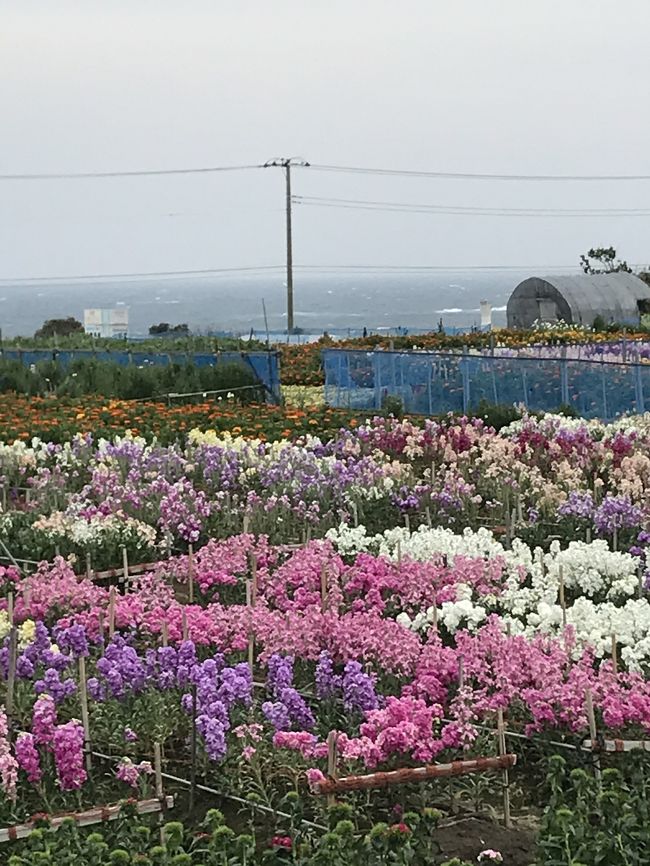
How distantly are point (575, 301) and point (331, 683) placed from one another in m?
40.7

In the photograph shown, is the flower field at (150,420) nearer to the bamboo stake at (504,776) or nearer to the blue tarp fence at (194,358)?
the blue tarp fence at (194,358)

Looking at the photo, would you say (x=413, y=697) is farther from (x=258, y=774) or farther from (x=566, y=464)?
(x=566, y=464)

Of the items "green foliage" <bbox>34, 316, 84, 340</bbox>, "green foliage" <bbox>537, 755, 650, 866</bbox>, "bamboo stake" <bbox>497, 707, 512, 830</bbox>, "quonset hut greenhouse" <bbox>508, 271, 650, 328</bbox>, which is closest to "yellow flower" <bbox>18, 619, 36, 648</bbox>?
"bamboo stake" <bbox>497, 707, 512, 830</bbox>

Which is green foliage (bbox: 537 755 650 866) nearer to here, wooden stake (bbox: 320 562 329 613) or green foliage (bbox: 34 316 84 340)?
wooden stake (bbox: 320 562 329 613)

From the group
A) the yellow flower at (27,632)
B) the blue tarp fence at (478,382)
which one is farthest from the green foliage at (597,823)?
the blue tarp fence at (478,382)

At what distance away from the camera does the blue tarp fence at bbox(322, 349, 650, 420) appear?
19828 millimetres

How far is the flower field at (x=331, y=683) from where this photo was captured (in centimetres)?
514

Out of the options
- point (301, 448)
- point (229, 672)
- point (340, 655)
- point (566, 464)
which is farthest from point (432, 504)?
point (229, 672)

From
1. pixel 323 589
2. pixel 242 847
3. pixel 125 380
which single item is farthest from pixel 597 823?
pixel 125 380

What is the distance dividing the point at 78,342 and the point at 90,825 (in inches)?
1163

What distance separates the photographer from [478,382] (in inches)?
868

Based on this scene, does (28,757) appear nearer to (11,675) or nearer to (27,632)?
(11,675)

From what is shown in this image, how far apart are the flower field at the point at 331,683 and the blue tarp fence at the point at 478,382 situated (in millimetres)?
8772

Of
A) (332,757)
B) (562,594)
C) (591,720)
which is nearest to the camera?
(332,757)
